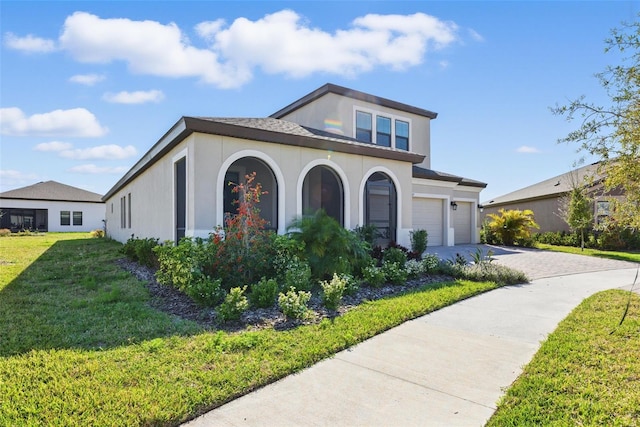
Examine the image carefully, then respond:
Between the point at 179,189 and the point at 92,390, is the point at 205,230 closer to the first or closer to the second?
the point at 179,189

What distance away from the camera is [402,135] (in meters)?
17.0

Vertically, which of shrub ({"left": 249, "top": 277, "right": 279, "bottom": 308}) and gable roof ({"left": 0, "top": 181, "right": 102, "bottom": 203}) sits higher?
gable roof ({"left": 0, "top": 181, "right": 102, "bottom": 203})

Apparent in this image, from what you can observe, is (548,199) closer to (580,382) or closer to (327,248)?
(327,248)

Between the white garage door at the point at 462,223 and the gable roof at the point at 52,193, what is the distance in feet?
108

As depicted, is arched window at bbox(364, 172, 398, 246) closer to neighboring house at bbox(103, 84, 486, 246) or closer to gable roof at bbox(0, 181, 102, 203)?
neighboring house at bbox(103, 84, 486, 246)

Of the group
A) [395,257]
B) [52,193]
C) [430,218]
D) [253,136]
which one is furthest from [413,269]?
[52,193]

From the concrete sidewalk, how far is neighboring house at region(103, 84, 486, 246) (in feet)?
18.1

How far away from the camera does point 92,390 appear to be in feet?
10.8

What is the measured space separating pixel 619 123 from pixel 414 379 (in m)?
4.28

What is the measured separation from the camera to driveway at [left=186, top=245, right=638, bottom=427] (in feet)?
9.86

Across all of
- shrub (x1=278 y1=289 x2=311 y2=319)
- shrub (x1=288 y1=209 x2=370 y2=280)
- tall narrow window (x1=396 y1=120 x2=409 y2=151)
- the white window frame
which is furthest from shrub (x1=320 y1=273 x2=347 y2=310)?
tall narrow window (x1=396 y1=120 x2=409 y2=151)

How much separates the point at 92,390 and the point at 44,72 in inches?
425

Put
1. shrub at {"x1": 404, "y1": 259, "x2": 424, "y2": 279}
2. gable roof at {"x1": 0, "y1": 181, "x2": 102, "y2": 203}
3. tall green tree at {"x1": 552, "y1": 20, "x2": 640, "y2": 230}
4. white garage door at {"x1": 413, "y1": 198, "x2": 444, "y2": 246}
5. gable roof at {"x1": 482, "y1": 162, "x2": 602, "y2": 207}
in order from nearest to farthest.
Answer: tall green tree at {"x1": 552, "y1": 20, "x2": 640, "y2": 230}, shrub at {"x1": 404, "y1": 259, "x2": 424, "y2": 279}, white garage door at {"x1": 413, "y1": 198, "x2": 444, "y2": 246}, gable roof at {"x1": 482, "y1": 162, "x2": 602, "y2": 207}, gable roof at {"x1": 0, "y1": 181, "x2": 102, "y2": 203}

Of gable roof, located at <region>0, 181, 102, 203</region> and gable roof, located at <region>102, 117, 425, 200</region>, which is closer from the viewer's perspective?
gable roof, located at <region>102, 117, 425, 200</region>
